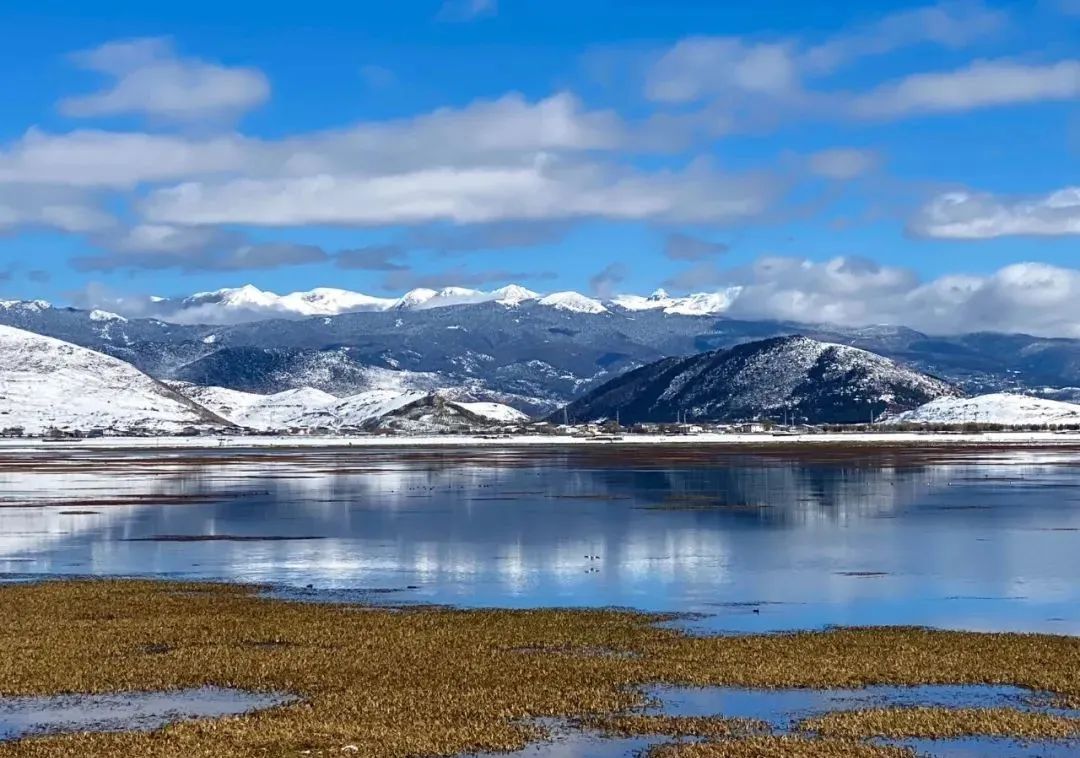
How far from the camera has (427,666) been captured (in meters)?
32.8

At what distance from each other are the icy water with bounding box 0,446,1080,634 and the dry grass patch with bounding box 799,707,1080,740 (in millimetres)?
10967

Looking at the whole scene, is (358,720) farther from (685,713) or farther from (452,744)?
(685,713)

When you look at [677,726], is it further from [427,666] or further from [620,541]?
[620,541]

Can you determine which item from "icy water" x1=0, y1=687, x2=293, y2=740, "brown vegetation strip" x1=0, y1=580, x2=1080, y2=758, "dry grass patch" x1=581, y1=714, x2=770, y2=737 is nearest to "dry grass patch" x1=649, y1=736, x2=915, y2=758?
"brown vegetation strip" x1=0, y1=580, x2=1080, y2=758

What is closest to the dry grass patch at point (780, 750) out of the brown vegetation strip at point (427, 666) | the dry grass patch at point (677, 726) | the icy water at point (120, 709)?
the brown vegetation strip at point (427, 666)

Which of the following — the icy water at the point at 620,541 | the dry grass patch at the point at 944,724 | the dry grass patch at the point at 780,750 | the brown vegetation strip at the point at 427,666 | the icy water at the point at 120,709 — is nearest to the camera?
the dry grass patch at the point at 780,750

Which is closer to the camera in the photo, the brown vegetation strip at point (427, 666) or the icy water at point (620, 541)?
the brown vegetation strip at point (427, 666)

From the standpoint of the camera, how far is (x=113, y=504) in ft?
316

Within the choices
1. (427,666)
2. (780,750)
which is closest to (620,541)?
(427,666)

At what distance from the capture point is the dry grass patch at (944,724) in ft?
86.2

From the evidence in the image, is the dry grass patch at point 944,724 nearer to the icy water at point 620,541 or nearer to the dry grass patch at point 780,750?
the dry grass patch at point 780,750

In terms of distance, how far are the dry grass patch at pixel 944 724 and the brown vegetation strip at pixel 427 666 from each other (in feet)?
1.69

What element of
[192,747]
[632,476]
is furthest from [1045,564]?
[632,476]

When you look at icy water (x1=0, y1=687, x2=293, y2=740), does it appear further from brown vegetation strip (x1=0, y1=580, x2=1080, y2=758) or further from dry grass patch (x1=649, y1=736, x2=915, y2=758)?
dry grass patch (x1=649, y1=736, x2=915, y2=758)
